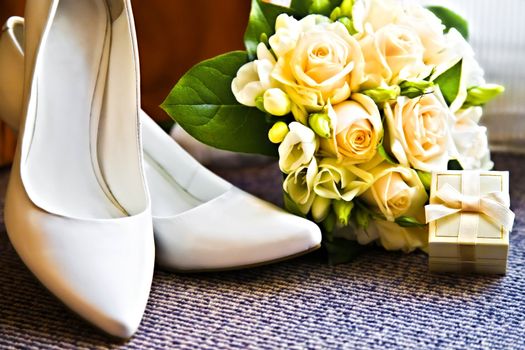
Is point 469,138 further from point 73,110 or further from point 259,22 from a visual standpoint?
point 73,110

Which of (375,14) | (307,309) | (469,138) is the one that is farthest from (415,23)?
(307,309)

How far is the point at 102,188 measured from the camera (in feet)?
3.29

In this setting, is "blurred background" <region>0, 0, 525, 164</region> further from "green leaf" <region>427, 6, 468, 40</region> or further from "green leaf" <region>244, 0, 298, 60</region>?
"green leaf" <region>244, 0, 298, 60</region>

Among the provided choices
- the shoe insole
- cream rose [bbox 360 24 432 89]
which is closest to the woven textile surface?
the shoe insole

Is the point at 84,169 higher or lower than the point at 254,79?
lower

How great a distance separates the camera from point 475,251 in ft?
2.94

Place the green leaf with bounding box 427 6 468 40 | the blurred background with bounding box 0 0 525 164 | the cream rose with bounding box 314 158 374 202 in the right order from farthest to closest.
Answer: the blurred background with bounding box 0 0 525 164
the green leaf with bounding box 427 6 468 40
the cream rose with bounding box 314 158 374 202

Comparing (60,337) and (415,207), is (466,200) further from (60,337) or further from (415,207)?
(60,337)

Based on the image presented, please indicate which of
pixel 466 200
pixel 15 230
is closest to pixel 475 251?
pixel 466 200

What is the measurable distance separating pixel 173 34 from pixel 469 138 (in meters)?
0.53

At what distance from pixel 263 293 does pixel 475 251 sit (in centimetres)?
24

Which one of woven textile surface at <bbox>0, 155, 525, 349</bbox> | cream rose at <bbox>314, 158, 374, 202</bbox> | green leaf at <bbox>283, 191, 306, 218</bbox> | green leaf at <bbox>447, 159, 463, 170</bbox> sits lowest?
woven textile surface at <bbox>0, 155, 525, 349</bbox>

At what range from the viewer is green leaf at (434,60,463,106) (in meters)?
0.98

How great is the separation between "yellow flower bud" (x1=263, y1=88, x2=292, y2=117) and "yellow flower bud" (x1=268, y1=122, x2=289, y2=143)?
0.04 ft
